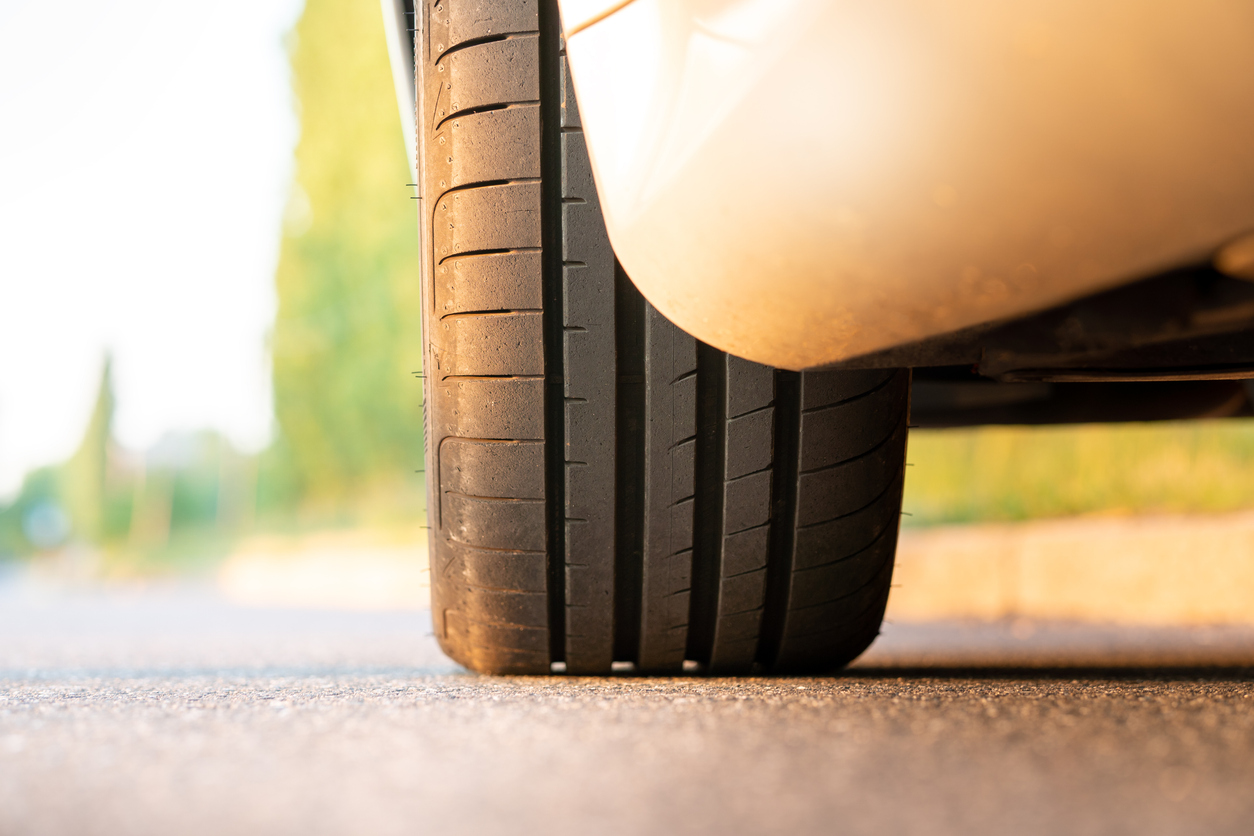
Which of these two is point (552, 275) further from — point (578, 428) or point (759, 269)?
point (759, 269)

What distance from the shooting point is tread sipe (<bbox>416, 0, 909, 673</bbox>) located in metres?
1.07

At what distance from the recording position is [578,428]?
1.10 metres

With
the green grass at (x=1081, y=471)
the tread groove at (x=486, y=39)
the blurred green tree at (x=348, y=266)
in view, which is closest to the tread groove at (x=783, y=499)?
the tread groove at (x=486, y=39)

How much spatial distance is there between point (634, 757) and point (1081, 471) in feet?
14.8

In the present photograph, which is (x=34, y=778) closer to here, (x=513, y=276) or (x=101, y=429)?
(x=513, y=276)

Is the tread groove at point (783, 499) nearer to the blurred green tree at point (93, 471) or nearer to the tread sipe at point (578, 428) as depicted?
the tread sipe at point (578, 428)

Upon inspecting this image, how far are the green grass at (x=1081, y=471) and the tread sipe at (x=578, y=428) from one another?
3438 millimetres

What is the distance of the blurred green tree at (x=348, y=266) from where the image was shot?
988cm

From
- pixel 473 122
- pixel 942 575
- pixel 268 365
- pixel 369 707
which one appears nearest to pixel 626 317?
pixel 473 122

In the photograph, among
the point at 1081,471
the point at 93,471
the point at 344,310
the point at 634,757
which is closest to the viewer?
the point at 634,757

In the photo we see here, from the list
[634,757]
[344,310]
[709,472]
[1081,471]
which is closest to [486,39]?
[709,472]

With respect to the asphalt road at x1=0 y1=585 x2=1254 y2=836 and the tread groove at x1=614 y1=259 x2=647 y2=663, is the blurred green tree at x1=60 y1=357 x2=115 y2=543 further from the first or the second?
the tread groove at x1=614 y1=259 x2=647 y2=663

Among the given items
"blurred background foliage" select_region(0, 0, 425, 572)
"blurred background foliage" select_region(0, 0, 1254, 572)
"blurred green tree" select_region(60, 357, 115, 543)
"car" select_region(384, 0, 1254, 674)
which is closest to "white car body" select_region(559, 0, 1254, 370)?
"car" select_region(384, 0, 1254, 674)

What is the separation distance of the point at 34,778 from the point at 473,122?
0.77 meters
